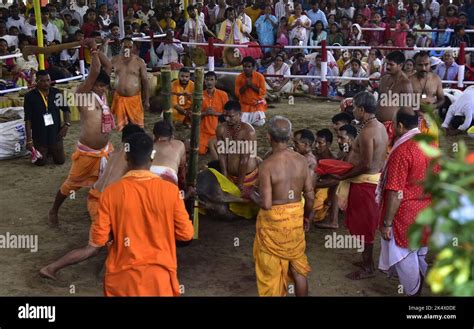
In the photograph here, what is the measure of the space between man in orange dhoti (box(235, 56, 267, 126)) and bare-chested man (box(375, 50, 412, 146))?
2.73m

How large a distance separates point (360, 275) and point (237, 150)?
1979 mm

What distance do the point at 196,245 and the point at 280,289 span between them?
1.52 m

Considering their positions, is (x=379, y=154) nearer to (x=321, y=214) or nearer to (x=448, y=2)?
(x=321, y=214)

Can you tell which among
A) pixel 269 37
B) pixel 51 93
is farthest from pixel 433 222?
pixel 269 37

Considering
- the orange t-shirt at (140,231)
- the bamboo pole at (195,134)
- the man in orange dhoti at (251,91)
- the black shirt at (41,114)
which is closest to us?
the orange t-shirt at (140,231)

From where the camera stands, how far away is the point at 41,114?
840 cm

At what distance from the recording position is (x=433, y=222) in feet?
5.83

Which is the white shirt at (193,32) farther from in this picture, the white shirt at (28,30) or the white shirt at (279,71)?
the white shirt at (28,30)

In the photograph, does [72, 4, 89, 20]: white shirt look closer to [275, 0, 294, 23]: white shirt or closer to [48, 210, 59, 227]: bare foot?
[275, 0, 294, 23]: white shirt

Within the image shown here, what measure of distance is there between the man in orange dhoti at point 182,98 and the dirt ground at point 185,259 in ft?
8.19

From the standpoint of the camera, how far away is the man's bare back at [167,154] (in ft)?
17.7

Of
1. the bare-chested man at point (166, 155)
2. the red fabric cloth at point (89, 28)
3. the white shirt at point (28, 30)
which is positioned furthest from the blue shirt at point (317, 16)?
the bare-chested man at point (166, 155)

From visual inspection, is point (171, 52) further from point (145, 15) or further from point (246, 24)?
point (145, 15)

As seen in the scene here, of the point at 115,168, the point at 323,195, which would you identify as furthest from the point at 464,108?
the point at 115,168
